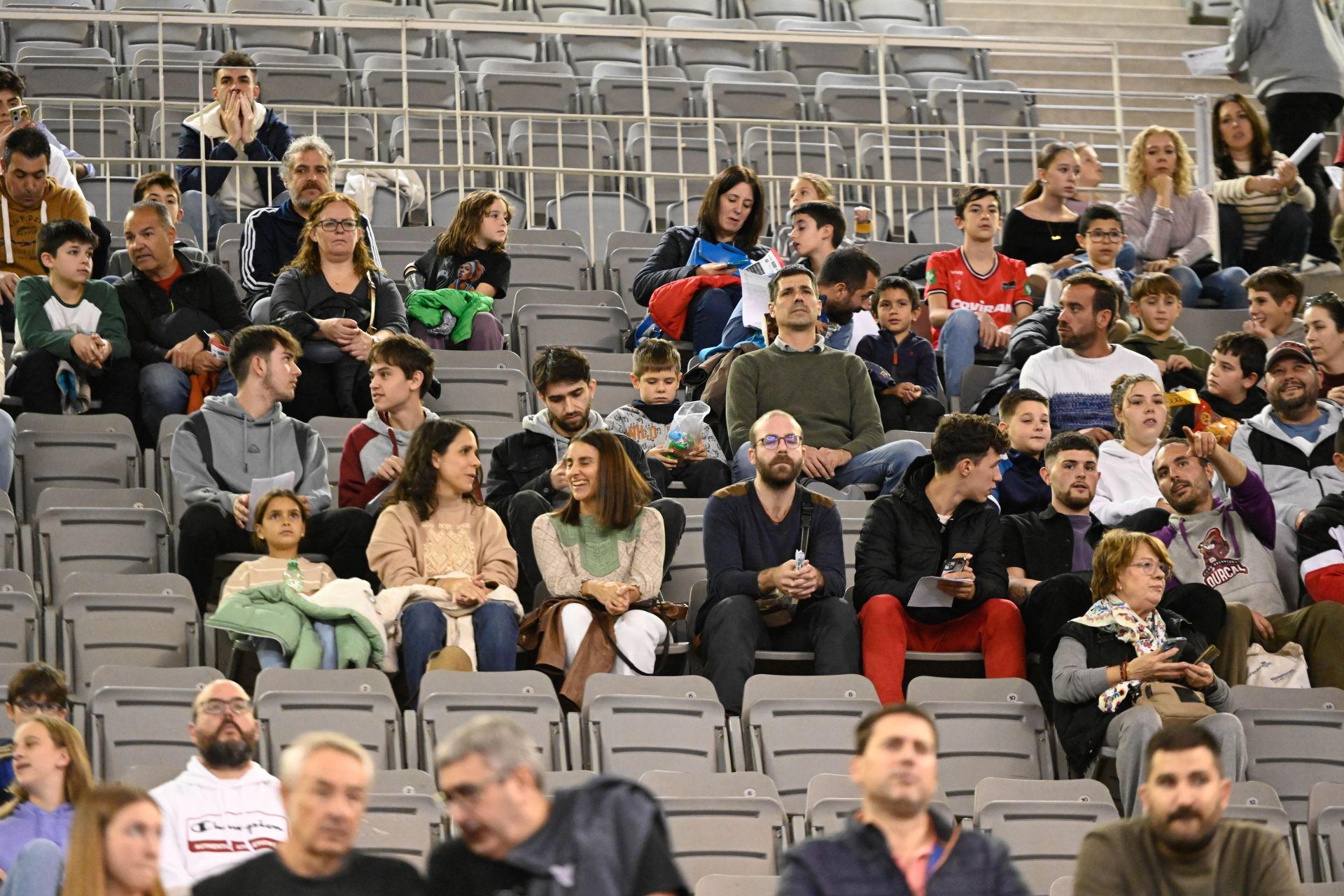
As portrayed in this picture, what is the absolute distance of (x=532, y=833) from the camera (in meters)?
3.76

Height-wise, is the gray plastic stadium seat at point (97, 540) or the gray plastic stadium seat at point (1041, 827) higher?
the gray plastic stadium seat at point (97, 540)

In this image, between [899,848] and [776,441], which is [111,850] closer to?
[899,848]

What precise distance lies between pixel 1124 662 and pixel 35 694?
276cm

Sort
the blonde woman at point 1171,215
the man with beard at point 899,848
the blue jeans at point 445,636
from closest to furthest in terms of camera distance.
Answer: the man with beard at point 899,848 → the blue jeans at point 445,636 → the blonde woman at point 1171,215

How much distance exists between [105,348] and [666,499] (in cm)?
198

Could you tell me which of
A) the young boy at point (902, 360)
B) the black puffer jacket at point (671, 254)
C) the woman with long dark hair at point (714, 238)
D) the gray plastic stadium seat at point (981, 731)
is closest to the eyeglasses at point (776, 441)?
the gray plastic stadium seat at point (981, 731)

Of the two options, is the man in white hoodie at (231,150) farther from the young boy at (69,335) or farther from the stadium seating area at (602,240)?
the young boy at (69,335)

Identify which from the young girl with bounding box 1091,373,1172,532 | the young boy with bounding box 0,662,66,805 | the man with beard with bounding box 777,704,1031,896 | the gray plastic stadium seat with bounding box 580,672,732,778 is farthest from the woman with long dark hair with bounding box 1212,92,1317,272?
the man with beard with bounding box 777,704,1031,896

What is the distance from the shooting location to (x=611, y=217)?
9.93m

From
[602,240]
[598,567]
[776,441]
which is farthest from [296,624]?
[602,240]

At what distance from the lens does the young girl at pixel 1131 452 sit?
22.7ft

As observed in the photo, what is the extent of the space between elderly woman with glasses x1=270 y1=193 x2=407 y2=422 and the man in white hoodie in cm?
137

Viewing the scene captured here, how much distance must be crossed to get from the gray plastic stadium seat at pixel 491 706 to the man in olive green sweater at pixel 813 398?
1.58m

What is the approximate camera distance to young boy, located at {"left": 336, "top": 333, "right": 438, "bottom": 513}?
666cm
